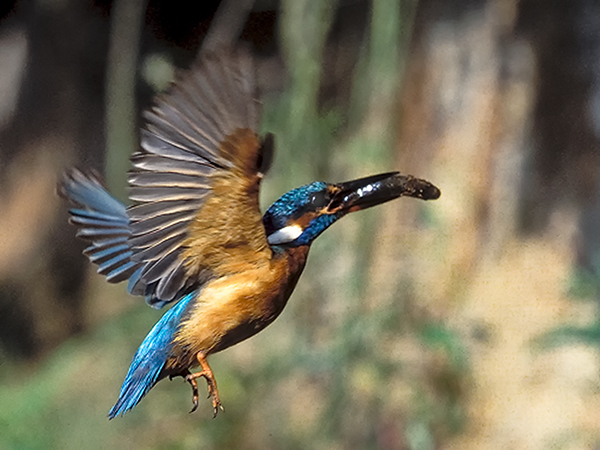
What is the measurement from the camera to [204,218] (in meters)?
0.39

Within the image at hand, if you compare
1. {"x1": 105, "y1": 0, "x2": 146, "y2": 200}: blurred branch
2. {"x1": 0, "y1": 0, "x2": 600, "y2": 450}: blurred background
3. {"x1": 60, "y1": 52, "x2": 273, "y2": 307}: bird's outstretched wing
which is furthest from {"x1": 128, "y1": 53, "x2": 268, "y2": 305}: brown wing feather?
{"x1": 105, "y1": 0, "x2": 146, "y2": 200}: blurred branch

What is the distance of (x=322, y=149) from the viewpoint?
78 cm

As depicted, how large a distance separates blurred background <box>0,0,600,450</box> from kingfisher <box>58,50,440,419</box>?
0.27 metres

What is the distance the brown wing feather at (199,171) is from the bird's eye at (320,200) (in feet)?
0.22

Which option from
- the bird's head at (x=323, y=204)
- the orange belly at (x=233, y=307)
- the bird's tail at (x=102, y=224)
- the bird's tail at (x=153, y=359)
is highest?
the bird's head at (x=323, y=204)

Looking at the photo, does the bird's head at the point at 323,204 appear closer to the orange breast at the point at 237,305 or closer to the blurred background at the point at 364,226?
the orange breast at the point at 237,305

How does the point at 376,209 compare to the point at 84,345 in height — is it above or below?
above

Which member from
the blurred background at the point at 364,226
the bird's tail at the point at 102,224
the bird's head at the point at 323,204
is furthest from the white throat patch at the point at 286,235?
the blurred background at the point at 364,226

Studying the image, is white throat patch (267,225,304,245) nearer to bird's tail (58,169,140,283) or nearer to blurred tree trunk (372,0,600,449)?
bird's tail (58,169,140,283)

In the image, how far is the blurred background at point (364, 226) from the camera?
0.79m

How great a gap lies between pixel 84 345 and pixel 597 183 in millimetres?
723

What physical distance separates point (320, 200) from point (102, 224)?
0.18m

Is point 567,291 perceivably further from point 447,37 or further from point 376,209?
point 447,37

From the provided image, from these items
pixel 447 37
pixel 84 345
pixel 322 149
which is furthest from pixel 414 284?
pixel 84 345
